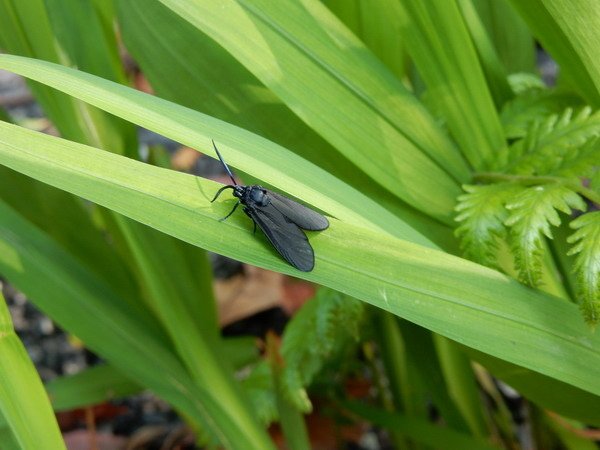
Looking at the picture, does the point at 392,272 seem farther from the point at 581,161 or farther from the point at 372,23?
the point at 372,23

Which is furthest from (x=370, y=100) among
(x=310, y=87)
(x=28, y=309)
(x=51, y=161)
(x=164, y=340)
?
(x=28, y=309)

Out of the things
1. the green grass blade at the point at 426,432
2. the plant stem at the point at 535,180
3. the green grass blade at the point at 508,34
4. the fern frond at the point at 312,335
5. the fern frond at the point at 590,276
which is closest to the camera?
the fern frond at the point at 590,276

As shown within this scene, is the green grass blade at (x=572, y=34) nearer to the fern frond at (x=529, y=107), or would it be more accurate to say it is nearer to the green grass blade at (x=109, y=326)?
the fern frond at (x=529, y=107)

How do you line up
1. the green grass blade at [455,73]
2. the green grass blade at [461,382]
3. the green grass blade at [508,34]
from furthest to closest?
1. the green grass blade at [508,34]
2. the green grass blade at [461,382]
3. the green grass blade at [455,73]

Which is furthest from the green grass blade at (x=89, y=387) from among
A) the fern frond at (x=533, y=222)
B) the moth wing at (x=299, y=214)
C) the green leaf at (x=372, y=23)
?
the fern frond at (x=533, y=222)

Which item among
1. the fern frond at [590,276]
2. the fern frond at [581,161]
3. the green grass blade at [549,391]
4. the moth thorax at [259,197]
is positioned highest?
the moth thorax at [259,197]

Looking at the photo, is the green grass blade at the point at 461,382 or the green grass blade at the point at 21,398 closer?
the green grass blade at the point at 21,398
